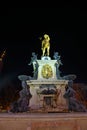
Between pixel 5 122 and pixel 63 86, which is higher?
pixel 63 86

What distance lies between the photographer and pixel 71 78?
30.0m

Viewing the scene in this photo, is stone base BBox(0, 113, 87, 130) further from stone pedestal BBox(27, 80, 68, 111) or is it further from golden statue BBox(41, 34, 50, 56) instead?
golden statue BBox(41, 34, 50, 56)

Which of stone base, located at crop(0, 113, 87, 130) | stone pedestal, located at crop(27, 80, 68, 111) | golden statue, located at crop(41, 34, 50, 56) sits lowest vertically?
stone base, located at crop(0, 113, 87, 130)

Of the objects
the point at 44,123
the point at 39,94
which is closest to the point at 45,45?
the point at 39,94

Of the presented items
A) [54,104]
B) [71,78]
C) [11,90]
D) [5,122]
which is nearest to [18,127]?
[5,122]

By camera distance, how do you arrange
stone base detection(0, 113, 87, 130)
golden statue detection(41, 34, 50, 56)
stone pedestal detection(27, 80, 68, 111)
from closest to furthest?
stone base detection(0, 113, 87, 130) < stone pedestal detection(27, 80, 68, 111) < golden statue detection(41, 34, 50, 56)

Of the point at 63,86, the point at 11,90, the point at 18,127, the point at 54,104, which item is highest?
the point at 11,90

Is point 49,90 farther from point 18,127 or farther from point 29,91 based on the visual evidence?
point 18,127

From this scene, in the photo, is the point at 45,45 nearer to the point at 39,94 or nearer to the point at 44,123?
the point at 39,94

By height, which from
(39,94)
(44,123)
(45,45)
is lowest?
(44,123)

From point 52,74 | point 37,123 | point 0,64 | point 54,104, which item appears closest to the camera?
point 37,123

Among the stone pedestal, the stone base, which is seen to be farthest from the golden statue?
the stone base

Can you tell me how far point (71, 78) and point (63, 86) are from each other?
62.0 inches

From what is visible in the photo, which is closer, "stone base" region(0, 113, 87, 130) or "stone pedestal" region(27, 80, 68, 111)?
"stone base" region(0, 113, 87, 130)
